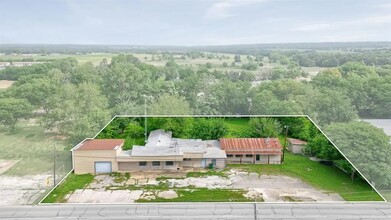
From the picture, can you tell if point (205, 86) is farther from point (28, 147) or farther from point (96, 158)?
point (96, 158)

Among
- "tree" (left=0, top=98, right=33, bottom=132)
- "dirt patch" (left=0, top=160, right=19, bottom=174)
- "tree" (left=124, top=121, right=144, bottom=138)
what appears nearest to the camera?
"tree" (left=0, top=98, right=33, bottom=132)

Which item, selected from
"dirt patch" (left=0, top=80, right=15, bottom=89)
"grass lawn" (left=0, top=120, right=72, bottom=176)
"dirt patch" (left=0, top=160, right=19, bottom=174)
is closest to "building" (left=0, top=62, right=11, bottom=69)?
"dirt patch" (left=0, top=80, right=15, bottom=89)

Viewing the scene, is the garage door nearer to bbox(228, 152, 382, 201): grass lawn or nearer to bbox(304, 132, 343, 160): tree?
bbox(228, 152, 382, 201): grass lawn

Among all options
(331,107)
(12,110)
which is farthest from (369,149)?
(12,110)

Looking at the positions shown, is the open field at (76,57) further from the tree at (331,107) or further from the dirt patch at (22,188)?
the tree at (331,107)

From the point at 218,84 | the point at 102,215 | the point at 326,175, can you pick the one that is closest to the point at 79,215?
the point at 102,215

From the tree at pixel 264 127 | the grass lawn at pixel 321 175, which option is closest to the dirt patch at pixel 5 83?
the grass lawn at pixel 321 175

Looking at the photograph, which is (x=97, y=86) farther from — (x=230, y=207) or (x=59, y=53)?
(x=230, y=207)

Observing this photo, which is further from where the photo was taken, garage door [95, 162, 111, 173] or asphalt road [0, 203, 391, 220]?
garage door [95, 162, 111, 173]

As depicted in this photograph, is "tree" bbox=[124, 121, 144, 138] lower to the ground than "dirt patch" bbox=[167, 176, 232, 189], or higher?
higher
